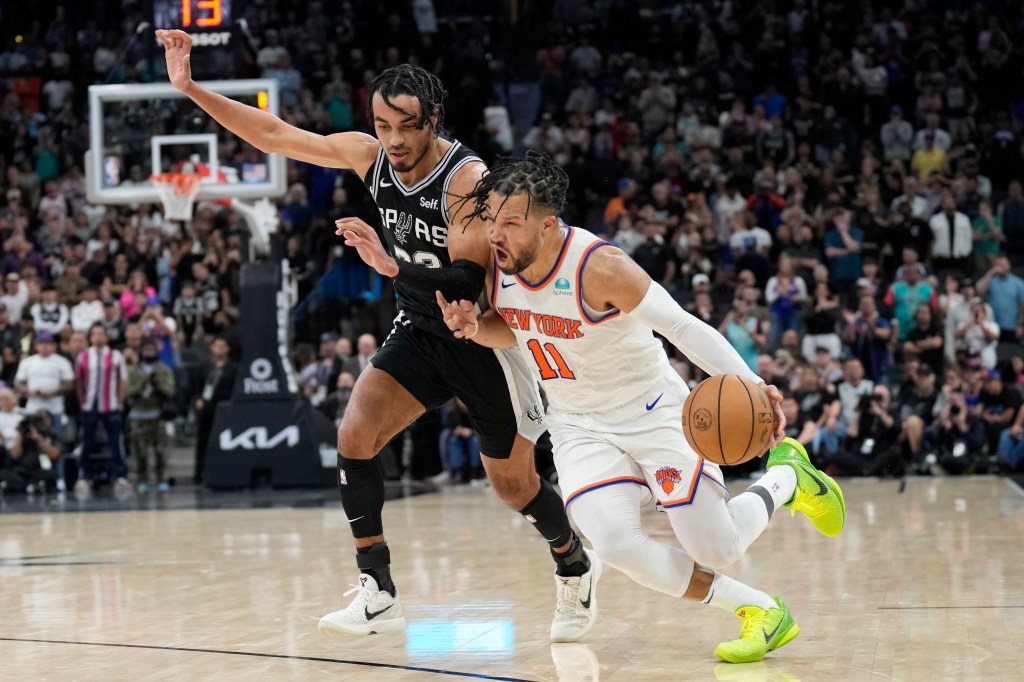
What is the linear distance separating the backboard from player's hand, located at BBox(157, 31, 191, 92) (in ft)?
25.7

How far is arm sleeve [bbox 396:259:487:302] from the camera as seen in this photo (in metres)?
4.86

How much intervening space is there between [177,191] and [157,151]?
0.58m

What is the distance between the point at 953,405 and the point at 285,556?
321 inches

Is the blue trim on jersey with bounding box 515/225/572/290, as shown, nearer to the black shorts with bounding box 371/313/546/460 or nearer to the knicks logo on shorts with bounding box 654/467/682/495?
the black shorts with bounding box 371/313/546/460

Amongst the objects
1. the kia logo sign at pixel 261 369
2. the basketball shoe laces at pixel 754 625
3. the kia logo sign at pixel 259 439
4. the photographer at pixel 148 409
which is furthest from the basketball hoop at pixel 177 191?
the basketball shoe laces at pixel 754 625

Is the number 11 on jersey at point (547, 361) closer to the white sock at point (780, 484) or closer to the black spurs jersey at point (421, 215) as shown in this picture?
the black spurs jersey at point (421, 215)

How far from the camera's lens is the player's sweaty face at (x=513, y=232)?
470cm

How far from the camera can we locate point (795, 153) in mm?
17578

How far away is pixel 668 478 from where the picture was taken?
15.4ft

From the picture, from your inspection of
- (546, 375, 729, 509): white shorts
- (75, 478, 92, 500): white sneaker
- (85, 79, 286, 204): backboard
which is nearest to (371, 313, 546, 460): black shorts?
(546, 375, 729, 509): white shorts

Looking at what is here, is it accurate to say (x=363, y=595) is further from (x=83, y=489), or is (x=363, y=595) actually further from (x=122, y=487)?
(x=83, y=489)

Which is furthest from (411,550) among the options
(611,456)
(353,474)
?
(611,456)

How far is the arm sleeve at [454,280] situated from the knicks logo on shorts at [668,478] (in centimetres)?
94

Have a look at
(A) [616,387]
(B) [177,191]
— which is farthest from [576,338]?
(B) [177,191]
